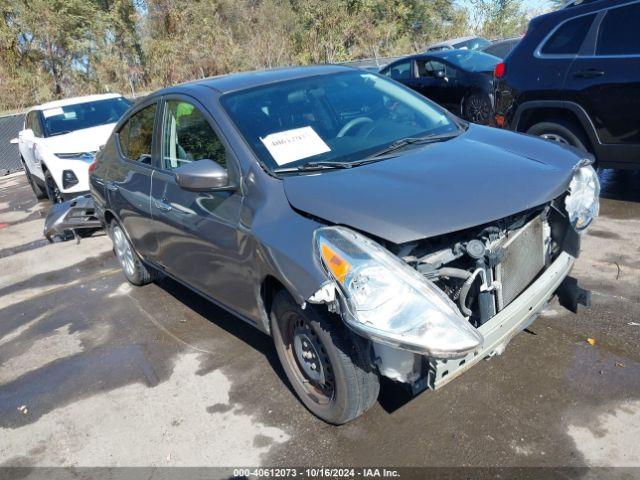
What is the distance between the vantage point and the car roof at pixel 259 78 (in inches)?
147

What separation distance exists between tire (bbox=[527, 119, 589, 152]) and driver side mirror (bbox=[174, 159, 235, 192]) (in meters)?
A: 3.67

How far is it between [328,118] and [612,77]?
318 cm

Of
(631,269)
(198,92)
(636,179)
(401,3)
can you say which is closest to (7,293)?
(198,92)

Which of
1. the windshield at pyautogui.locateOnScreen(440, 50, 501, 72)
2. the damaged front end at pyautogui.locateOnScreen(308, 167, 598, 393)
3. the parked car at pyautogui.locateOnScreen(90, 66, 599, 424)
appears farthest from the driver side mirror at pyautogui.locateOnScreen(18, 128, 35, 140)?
the damaged front end at pyautogui.locateOnScreen(308, 167, 598, 393)

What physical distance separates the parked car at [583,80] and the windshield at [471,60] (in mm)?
4226

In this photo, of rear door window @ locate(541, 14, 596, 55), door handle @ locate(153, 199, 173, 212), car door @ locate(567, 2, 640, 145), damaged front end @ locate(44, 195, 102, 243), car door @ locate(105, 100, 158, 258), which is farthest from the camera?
damaged front end @ locate(44, 195, 102, 243)

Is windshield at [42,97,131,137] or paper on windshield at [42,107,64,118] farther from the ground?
paper on windshield at [42,107,64,118]

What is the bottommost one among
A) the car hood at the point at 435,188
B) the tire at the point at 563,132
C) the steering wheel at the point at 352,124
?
the tire at the point at 563,132

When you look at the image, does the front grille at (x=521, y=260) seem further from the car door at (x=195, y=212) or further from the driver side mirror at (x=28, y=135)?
the driver side mirror at (x=28, y=135)

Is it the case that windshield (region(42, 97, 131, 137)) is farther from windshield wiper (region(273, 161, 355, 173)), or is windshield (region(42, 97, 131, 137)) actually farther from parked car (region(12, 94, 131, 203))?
windshield wiper (region(273, 161, 355, 173))

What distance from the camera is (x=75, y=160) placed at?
842cm

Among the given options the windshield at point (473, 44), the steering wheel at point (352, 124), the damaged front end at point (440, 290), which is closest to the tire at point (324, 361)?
the damaged front end at point (440, 290)

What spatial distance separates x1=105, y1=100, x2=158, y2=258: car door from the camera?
4.31m

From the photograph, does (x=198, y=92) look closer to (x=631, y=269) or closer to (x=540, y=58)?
(x=631, y=269)
